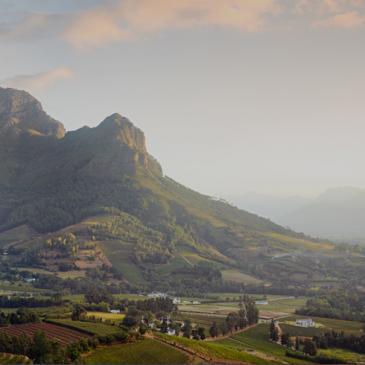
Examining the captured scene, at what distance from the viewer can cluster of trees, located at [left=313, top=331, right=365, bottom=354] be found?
123m

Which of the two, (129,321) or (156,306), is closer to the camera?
(129,321)

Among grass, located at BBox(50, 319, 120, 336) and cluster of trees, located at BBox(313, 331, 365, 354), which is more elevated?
grass, located at BBox(50, 319, 120, 336)

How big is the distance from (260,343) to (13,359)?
58.9 m

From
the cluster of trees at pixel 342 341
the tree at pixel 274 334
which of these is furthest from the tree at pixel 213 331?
the cluster of trees at pixel 342 341

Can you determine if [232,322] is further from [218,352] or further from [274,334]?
[218,352]

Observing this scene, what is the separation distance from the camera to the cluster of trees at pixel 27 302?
16443 cm

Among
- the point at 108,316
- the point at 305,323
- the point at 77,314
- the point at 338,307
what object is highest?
the point at 77,314

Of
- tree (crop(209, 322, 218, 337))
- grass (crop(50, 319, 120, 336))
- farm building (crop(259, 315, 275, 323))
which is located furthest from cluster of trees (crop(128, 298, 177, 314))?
grass (crop(50, 319, 120, 336))

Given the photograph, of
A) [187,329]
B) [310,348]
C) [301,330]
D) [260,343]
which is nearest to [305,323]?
[301,330]

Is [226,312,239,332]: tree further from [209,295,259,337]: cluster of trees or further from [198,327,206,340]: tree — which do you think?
[198,327,206,340]: tree

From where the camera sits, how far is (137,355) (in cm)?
9856

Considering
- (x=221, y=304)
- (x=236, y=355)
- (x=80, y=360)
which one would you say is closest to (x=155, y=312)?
(x=221, y=304)

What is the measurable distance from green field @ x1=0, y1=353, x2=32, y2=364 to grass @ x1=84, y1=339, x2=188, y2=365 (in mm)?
8532

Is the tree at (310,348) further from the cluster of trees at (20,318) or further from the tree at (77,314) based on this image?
the cluster of trees at (20,318)
